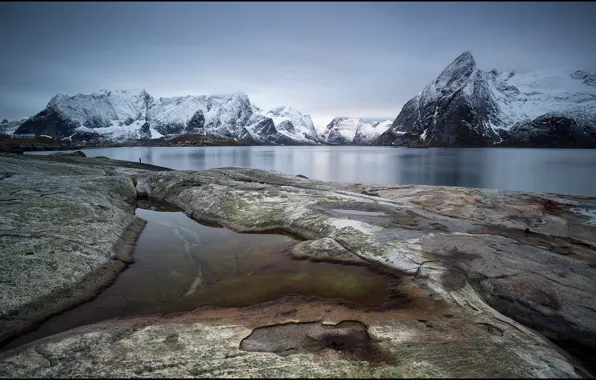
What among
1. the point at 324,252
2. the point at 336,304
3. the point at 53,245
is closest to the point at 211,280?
the point at 336,304

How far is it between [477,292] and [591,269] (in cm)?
680

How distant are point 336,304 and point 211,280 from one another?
21.3 ft

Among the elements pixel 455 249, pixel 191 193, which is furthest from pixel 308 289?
pixel 191 193

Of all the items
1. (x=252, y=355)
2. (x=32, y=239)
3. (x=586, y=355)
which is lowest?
(x=586, y=355)

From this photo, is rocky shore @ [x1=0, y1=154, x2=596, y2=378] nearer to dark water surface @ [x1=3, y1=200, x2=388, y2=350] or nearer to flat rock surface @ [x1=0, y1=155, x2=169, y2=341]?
flat rock surface @ [x1=0, y1=155, x2=169, y2=341]

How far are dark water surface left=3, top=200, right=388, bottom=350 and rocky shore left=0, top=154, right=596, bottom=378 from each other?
0.73m

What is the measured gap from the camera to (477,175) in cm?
8331

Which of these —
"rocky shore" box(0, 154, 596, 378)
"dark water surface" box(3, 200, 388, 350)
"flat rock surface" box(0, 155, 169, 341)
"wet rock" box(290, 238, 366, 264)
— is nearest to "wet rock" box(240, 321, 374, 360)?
"rocky shore" box(0, 154, 596, 378)

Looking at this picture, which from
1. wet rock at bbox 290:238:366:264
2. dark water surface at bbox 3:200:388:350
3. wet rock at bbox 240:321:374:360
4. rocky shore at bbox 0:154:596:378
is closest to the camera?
rocky shore at bbox 0:154:596:378

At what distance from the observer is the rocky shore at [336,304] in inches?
325

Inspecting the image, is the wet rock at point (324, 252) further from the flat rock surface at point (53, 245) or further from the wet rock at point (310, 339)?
the flat rock surface at point (53, 245)

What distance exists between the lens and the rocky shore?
Result: 8.26 m

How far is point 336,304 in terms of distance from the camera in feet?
40.2

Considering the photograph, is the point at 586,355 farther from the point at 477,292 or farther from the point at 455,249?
the point at 455,249
